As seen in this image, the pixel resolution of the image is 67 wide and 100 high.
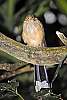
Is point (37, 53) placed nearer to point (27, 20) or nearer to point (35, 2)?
point (27, 20)

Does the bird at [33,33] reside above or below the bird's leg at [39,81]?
above

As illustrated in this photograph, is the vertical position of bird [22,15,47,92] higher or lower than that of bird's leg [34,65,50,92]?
higher

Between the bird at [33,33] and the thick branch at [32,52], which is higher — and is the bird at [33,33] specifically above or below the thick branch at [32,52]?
above

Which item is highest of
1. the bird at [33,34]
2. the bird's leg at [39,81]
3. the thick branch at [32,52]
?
the bird at [33,34]

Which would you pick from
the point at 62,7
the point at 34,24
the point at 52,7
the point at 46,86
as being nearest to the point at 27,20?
the point at 34,24

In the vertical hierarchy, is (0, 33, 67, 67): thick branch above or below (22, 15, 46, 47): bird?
below

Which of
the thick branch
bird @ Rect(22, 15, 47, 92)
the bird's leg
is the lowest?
the bird's leg

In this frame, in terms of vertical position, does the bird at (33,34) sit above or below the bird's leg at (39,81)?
above

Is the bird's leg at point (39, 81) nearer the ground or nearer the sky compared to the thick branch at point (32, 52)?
nearer the ground
